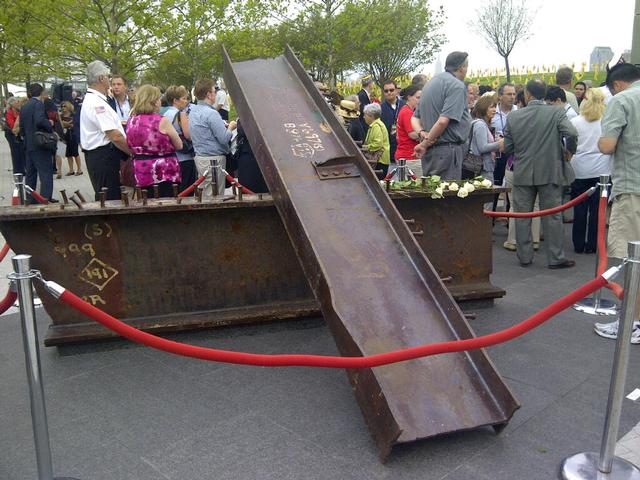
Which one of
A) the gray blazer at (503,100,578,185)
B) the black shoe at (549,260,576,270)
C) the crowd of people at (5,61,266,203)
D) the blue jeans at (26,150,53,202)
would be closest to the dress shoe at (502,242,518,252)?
the black shoe at (549,260,576,270)

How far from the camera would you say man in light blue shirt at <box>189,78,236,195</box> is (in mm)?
6840

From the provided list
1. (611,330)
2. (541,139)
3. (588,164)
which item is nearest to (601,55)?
(588,164)

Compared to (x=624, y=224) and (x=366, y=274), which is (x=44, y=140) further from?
(x=624, y=224)

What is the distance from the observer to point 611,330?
15.8 ft

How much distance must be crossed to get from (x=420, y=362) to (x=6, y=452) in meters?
2.33

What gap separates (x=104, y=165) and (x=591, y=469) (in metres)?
5.02

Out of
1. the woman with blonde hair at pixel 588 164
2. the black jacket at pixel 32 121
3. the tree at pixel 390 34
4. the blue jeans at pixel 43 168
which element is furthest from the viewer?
the tree at pixel 390 34

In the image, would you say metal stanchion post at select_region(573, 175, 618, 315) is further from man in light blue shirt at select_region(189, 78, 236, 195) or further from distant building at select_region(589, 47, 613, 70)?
distant building at select_region(589, 47, 613, 70)

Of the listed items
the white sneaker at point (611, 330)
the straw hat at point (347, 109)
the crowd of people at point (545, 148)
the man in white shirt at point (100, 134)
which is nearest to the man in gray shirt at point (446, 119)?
the crowd of people at point (545, 148)

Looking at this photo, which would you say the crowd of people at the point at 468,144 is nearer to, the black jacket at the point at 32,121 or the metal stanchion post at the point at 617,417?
the metal stanchion post at the point at 617,417

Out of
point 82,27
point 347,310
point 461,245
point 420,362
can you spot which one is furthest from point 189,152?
point 82,27

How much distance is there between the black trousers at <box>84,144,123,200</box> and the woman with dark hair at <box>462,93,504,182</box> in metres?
4.11

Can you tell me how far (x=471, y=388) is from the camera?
11.3 feet

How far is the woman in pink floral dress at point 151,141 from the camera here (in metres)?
6.01
